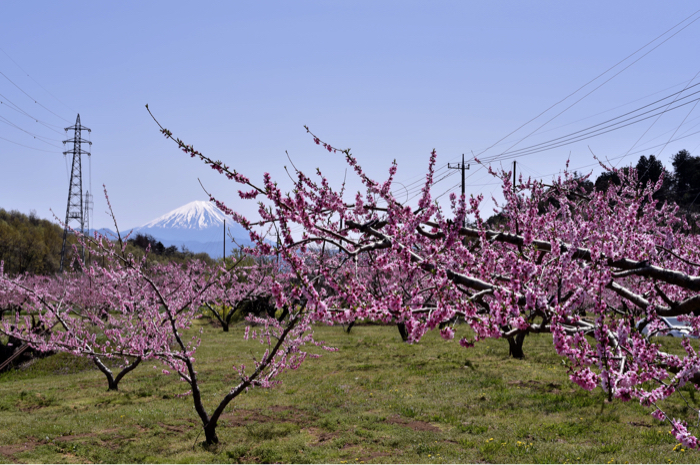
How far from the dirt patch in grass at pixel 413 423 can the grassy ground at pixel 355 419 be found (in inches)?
1.7

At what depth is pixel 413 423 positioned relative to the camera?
34.3 feet

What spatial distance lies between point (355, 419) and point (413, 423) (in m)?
1.29

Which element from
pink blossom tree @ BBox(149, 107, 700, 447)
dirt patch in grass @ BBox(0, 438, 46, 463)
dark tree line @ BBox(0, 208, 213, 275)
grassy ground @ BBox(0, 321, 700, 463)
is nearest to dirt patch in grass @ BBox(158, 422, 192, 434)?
grassy ground @ BBox(0, 321, 700, 463)

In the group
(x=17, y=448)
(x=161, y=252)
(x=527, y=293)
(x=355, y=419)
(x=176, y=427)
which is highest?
(x=161, y=252)

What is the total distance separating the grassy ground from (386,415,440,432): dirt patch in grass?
0.04 meters

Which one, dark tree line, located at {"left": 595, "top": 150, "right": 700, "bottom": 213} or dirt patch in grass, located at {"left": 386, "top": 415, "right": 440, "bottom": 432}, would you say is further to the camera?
dark tree line, located at {"left": 595, "top": 150, "right": 700, "bottom": 213}

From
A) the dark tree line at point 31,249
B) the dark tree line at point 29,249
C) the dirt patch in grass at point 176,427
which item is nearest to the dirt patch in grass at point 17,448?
the dirt patch in grass at point 176,427

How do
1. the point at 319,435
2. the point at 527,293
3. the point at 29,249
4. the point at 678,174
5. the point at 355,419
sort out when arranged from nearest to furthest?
the point at 527,293 → the point at 319,435 → the point at 355,419 → the point at 678,174 → the point at 29,249

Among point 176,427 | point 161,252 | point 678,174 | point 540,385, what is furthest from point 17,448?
point 161,252

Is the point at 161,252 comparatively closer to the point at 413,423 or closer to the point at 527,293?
the point at 413,423

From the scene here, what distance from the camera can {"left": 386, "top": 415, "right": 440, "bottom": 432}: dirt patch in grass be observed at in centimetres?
1007

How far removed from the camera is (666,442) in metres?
8.76

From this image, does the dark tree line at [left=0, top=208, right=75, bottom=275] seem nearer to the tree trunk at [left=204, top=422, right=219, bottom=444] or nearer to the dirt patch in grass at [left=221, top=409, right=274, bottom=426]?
the dirt patch in grass at [left=221, top=409, right=274, bottom=426]

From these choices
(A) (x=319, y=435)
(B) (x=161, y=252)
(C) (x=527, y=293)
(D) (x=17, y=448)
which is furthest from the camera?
(B) (x=161, y=252)
